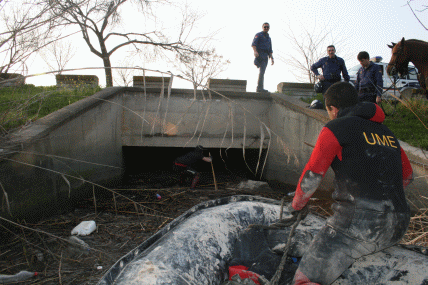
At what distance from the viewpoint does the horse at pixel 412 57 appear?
5863 millimetres

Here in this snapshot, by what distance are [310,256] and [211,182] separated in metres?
7.22

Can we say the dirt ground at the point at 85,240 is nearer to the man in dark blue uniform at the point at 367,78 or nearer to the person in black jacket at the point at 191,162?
the person in black jacket at the point at 191,162

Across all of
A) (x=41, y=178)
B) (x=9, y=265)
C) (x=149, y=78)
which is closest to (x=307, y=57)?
(x=149, y=78)

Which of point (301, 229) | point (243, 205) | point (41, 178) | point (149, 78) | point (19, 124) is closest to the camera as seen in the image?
point (301, 229)

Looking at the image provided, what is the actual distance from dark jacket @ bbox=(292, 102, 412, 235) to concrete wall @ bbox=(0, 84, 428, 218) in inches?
11.0

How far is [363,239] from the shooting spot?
1.81 meters

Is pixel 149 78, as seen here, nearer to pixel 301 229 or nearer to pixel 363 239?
pixel 301 229

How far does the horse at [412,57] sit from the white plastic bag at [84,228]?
253 inches

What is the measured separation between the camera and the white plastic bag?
448 centimetres

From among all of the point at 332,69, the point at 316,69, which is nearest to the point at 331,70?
the point at 332,69

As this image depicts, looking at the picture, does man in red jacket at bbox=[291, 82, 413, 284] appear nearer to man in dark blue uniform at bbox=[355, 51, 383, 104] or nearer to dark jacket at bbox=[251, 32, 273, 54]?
man in dark blue uniform at bbox=[355, 51, 383, 104]

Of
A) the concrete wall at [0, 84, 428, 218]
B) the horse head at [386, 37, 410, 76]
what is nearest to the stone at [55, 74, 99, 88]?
the concrete wall at [0, 84, 428, 218]

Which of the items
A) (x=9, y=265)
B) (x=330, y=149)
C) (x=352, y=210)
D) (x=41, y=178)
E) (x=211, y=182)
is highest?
(x=330, y=149)

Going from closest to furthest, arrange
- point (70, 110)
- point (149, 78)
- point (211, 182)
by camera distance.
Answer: point (70, 110)
point (211, 182)
point (149, 78)
